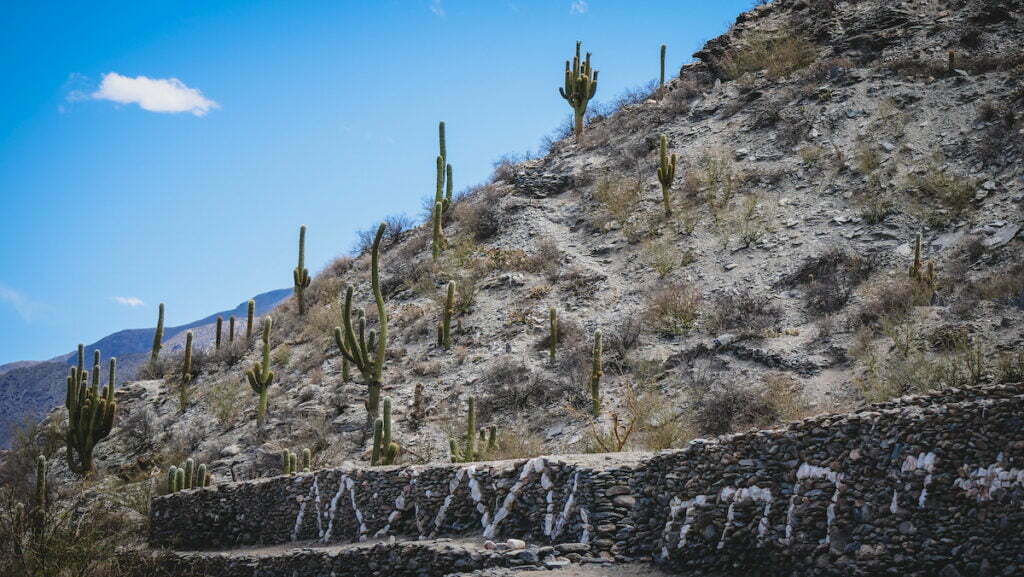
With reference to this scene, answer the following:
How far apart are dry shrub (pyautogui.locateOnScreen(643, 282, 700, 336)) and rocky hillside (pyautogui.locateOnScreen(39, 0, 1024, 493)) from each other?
66 millimetres

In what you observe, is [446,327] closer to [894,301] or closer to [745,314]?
[745,314]

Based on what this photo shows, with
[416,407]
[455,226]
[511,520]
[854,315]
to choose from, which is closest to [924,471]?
[511,520]

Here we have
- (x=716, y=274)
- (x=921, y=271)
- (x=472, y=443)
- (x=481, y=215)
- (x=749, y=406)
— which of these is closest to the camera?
(x=472, y=443)

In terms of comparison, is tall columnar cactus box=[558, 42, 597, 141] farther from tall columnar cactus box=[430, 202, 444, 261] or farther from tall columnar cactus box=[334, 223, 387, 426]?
tall columnar cactus box=[334, 223, 387, 426]

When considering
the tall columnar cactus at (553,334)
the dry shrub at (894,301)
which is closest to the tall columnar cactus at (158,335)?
the tall columnar cactus at (553,334)

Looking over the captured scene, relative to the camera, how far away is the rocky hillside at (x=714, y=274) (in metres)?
15.4

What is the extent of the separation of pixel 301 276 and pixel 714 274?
15075 mm

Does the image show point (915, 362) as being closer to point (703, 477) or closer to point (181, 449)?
point (703, 477)

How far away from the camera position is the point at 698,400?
1553cm

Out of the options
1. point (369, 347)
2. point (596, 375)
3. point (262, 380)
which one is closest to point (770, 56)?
point (596, 375)

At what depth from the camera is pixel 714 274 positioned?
66.8 feet

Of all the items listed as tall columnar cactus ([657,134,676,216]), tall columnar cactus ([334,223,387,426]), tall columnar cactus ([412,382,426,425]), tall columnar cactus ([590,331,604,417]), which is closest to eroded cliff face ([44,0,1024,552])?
tall columnar cactus ([412,382,426,425])

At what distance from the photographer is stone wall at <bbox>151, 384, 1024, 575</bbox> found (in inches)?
236

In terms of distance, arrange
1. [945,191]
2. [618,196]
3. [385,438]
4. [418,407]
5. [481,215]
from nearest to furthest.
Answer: [385,438] < [418,407] < [945,191] < [618,196] < [481,215]
